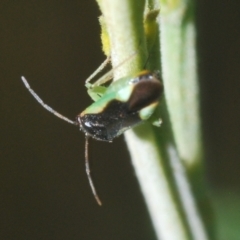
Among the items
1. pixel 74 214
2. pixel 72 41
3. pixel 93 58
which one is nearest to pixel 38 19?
pixel 72 41

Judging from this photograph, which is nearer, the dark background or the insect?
the insect

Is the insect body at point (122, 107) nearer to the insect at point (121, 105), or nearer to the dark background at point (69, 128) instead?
the insect at point (121, 105)

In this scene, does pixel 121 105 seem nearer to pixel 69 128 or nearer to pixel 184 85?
pixel 184 85

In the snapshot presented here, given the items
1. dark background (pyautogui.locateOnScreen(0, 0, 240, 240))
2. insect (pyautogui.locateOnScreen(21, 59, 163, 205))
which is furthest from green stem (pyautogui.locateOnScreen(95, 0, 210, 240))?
dark background (pyautogui.locateOnScreen(0, 0, 240, 240))

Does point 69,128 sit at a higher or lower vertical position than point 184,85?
higher

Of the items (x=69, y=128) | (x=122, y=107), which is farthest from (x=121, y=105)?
(x=69, y=128)

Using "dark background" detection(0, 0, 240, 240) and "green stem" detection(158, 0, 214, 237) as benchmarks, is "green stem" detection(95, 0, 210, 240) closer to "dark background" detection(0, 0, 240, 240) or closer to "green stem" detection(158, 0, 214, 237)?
"green stem" detection(158, 0, 214, 237)

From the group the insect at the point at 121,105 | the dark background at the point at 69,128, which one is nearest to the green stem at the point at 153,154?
the insect at the point at 121,105
